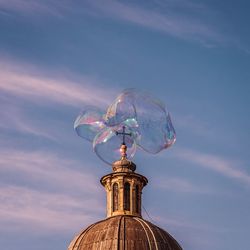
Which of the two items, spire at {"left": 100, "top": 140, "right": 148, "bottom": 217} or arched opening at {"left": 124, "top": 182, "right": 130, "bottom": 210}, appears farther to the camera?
arched opening at {"left": 124, "top": 182, "right": 130, "bottom": 210}

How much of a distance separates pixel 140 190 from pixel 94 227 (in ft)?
25.0

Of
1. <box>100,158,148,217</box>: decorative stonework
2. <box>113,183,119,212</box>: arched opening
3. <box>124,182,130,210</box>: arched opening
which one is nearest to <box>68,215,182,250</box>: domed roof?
Result: <box>100,158,148,217</box>: decorative stonework

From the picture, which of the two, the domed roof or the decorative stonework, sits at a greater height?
the decorative stonework

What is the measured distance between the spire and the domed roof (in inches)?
118

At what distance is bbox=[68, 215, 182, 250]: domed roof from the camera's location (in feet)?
267

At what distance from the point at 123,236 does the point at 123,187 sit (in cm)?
856

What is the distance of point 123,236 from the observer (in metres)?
81.8

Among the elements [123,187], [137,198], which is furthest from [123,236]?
[123,187]

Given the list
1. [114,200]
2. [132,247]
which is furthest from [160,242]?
[114,200]

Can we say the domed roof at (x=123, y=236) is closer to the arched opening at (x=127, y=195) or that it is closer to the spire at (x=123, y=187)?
the spire at (x=123, y=187)

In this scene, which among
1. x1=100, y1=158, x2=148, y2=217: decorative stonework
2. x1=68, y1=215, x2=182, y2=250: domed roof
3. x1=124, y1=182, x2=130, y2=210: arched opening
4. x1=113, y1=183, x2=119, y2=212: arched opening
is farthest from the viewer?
x1=113, y1=183, x2=119, y2=212: arched opening

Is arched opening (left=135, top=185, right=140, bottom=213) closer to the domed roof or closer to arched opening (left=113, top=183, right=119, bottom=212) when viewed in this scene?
arched opening (left=113, top=183, right=119, bottom=212)

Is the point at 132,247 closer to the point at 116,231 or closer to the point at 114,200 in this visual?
the point at 116,231

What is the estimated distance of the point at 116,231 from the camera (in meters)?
82.4
